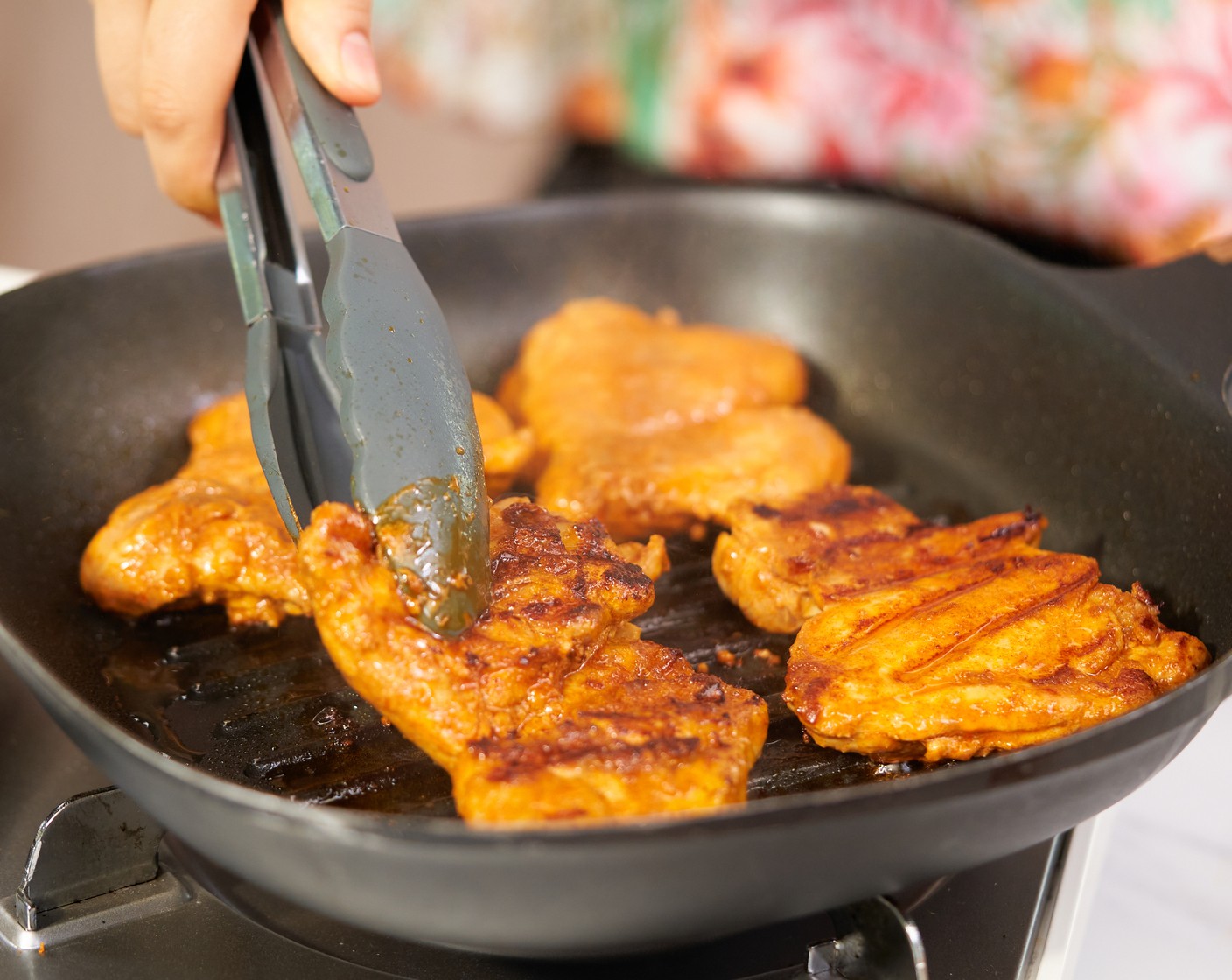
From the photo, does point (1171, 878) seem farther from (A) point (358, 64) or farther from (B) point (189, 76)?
(B) point (189, 76)

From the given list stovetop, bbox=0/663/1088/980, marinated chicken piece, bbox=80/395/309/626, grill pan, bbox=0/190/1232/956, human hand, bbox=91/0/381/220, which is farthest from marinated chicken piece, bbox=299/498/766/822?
human hand, bbox=91/0/381/220

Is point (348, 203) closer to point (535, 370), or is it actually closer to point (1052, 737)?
point (535, 370)

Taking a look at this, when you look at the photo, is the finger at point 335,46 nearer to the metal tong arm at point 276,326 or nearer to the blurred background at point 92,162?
the metal tong arm at point 276,326

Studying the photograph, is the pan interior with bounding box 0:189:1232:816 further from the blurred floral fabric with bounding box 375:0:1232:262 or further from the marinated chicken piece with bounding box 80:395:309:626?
the blurred floral fabric with bounding box 375:0:1232:262

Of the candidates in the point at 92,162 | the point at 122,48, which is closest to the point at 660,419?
the point at 122,48

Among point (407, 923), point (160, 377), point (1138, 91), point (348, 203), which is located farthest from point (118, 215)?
point (407, 923)

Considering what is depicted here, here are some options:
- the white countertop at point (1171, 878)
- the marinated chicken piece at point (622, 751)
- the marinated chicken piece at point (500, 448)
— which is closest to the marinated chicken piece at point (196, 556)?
the marinated chicken piece at point (500, 448)
